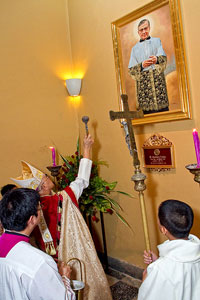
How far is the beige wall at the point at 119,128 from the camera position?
9.46 feet

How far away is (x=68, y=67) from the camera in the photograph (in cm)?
419

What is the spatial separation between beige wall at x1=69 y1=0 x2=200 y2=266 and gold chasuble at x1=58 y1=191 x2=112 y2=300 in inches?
33.0

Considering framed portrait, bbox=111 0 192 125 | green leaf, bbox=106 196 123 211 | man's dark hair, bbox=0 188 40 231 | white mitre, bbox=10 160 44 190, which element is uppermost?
framed portrait, bbox=111 0 192 125

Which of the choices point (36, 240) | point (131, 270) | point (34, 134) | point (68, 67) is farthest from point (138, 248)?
point (68, 67)

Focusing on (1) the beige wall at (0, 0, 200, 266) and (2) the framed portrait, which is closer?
(2) the framed portrait

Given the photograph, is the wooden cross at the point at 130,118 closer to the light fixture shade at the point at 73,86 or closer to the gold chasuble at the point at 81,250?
the gold chasuble at the point at 81,250

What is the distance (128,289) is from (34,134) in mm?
2170

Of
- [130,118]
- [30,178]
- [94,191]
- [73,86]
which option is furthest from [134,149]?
[73,86]

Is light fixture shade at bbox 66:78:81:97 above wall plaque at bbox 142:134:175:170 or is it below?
above

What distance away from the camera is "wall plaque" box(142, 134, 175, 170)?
3.05m

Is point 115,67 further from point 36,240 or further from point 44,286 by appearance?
point 44,286

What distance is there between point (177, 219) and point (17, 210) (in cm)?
97

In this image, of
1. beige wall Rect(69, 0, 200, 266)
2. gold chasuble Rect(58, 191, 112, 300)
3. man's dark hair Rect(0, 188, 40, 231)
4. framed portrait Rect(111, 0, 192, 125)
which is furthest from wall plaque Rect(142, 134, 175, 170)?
man's dark hair Rect(0, 188, 40, 231)

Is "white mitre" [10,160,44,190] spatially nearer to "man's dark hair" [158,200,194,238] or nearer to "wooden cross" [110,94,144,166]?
"wooden cross" [110,94,144,166]
